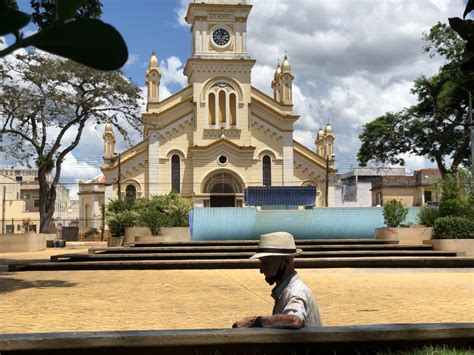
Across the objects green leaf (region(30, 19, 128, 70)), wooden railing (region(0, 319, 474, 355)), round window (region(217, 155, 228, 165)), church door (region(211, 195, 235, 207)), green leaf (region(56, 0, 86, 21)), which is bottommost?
wooden railing (region(0, 319, 474, 355))

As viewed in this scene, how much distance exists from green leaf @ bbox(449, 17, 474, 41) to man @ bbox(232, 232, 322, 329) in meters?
1.81

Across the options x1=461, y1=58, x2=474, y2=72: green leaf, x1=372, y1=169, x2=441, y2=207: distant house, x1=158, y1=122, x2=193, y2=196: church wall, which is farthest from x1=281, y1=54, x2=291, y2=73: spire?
x1=461, y1=58, x2=474, y2=72: green leaf

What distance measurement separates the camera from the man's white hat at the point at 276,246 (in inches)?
136

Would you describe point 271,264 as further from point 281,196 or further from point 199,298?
point 281,196

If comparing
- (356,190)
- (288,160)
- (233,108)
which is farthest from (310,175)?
(356,190)

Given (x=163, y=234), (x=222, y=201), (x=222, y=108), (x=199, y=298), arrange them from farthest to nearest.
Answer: (x=222, y=108)
(x=222, y=201)
(x=163, y=234)
(x=199, y=298)

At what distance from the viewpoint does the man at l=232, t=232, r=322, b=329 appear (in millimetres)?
3473

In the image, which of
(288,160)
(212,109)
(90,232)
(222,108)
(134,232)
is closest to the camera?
(134,232)

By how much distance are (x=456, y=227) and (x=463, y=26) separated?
17.7 m

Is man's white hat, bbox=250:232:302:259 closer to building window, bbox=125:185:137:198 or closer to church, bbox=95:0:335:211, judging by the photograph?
church, bbox=95:0:335:211

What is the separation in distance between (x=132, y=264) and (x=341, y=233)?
980cm

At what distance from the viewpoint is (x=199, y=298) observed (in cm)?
916

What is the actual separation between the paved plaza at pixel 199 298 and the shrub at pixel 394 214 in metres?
7.41

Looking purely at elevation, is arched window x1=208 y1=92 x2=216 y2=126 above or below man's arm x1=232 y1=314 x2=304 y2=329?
above
